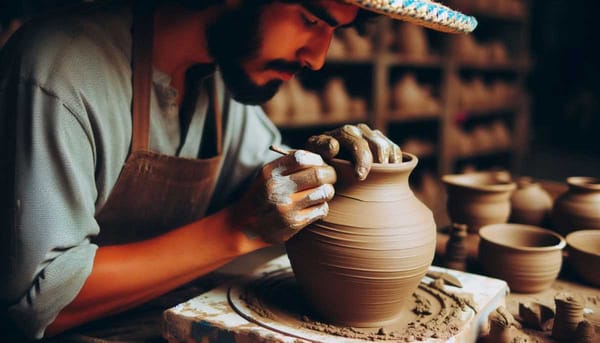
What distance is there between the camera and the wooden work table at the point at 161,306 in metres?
1.31

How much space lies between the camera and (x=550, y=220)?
2.16 metres

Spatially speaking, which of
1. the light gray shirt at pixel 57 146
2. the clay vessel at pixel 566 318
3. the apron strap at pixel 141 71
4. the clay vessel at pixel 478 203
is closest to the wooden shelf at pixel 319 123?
the clay vessel at pixel 478 203

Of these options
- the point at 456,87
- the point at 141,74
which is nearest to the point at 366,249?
the point at 141,74

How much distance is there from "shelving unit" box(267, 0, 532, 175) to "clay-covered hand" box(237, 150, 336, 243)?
237 centimetres

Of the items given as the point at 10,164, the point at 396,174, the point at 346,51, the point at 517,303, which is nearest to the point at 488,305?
the point at 517,303

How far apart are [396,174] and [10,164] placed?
84cm

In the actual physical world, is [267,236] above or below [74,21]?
below

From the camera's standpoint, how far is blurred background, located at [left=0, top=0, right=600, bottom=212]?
3967mm

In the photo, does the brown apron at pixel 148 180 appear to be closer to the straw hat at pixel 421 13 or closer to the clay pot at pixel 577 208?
the straw hat at pixel 421 13

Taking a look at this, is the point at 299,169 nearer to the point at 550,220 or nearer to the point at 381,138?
the point at 381,138

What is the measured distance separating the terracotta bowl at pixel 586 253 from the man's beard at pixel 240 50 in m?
1.00

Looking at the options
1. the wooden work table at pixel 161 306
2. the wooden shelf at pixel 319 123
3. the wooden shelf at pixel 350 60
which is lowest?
the wooden work table at pixel 161 306

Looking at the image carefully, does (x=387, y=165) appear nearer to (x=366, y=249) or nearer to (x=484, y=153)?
(x=366, y=249)

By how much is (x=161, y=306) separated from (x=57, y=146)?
54cm
